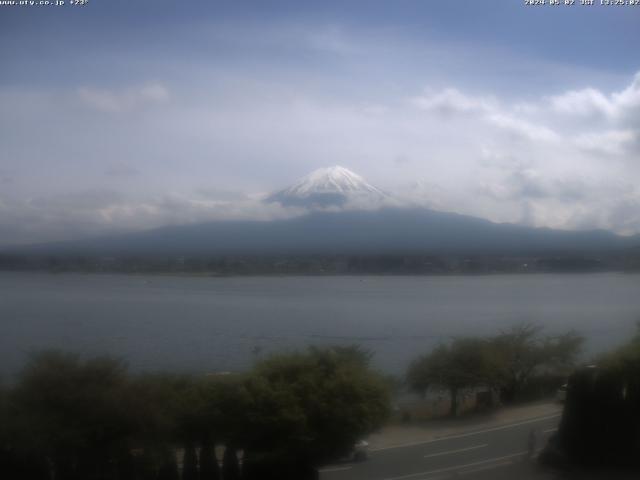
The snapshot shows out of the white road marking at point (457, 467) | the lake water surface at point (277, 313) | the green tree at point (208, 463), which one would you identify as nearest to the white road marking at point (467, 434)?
the white road marking at point (457, 467)

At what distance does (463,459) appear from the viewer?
607 cm

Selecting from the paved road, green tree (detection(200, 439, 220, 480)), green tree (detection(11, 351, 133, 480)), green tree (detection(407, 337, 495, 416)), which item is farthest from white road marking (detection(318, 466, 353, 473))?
green tree (detection(11, 351, 133, 480))

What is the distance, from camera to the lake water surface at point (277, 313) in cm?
629

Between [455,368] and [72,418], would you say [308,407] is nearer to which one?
[455,368]

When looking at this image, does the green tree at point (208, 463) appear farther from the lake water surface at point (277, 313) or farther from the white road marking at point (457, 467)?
the white road marking at point (457, 467)

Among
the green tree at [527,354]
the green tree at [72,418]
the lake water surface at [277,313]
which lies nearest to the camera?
the green tree at [72,418]

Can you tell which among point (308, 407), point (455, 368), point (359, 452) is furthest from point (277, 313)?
point (455, 368)

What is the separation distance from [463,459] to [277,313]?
8.14 feet

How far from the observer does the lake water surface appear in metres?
6.29

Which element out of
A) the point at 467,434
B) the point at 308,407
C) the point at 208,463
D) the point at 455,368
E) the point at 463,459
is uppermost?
the point at 455,368

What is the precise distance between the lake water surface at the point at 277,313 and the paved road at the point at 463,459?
880mm

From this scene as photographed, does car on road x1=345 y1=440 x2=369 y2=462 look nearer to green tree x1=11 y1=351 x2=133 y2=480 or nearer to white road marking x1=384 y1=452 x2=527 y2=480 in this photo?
white road marking x1=384 y1=452 x2=527 y2=480

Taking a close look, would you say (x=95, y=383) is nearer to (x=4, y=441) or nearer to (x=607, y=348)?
(x=4, y=441)

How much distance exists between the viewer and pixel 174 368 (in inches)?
234
